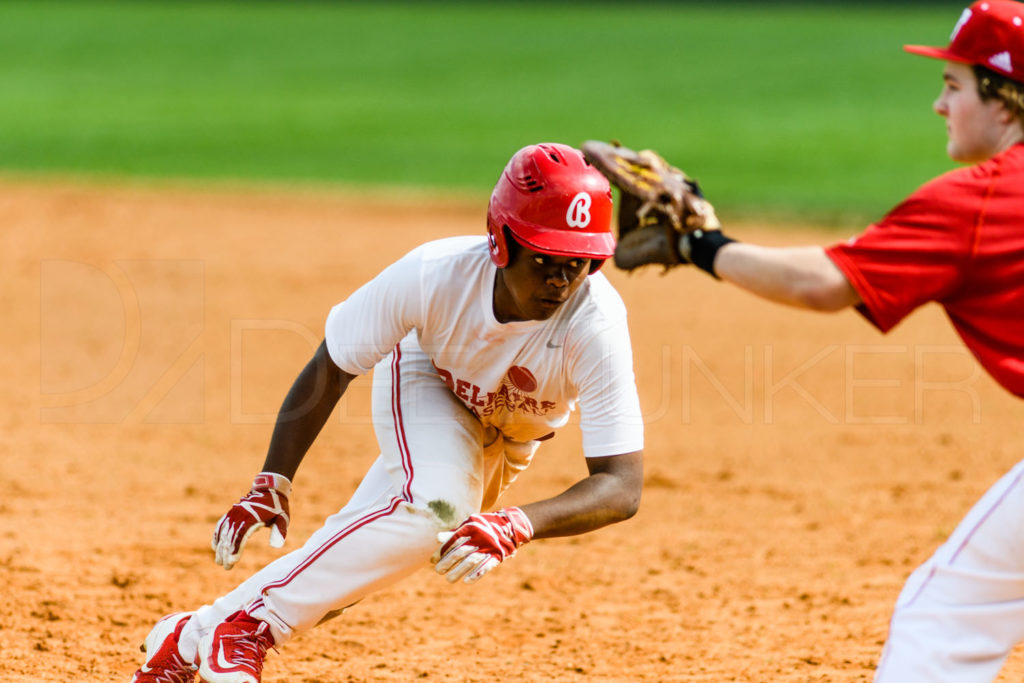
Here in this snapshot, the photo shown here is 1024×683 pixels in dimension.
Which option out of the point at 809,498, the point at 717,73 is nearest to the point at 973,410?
the point at 809,498

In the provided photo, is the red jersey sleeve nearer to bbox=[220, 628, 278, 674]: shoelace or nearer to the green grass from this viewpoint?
bbox=[220, 628, 278, 674]: shoelace

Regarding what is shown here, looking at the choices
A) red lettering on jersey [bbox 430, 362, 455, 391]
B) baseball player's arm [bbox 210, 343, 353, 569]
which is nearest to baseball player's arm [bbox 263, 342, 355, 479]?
baseball player's arm [bbox 210, 343, 353, 569]

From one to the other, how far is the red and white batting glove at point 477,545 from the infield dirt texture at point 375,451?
1088mm

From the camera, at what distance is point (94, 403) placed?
7.82m

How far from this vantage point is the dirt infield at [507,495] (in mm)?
4613

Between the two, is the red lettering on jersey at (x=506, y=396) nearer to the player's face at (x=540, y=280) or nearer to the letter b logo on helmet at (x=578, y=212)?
the player's face at (x=540, y=280)

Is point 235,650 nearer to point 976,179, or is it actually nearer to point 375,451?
point 976,179

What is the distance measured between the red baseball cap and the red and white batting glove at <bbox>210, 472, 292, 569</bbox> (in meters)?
2.25

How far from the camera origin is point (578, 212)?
344cm

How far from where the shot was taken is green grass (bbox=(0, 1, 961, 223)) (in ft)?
54.2

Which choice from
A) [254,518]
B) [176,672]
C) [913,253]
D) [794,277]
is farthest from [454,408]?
[913,253]

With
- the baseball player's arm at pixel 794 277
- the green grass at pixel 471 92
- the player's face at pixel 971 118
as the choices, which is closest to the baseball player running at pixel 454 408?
the baseball player's arm at pixel 794 277

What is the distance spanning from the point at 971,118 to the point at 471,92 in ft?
68.0

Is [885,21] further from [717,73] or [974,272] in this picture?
[974,272]
